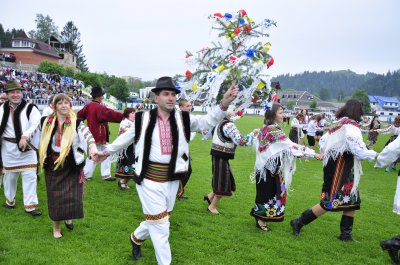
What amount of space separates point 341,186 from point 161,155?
112 inches

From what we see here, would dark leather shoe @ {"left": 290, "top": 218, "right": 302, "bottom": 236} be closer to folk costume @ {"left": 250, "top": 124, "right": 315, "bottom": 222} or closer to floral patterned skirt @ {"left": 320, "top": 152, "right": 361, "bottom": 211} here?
folk costume @ {"left": 250, "top": 124, "right": 315, "bottom": 222}

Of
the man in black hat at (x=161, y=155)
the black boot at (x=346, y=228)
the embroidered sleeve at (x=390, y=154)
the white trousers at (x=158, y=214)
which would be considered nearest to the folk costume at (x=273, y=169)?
the black boot at (x=346, y=228)

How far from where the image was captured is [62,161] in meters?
4.60

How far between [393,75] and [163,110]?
573 feet

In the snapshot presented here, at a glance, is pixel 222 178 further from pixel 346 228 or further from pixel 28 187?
pixel 28 187

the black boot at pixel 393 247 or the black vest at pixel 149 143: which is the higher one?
the black vest at pixel 149 143

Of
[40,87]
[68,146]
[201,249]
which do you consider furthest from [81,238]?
[40,87]

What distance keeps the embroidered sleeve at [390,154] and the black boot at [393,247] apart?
105 centimetres

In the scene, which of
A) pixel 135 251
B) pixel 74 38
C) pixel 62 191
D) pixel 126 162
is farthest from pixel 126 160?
pixel 74 38

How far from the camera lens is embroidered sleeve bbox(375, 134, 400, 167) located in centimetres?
419

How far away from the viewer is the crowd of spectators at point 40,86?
98.9 feet

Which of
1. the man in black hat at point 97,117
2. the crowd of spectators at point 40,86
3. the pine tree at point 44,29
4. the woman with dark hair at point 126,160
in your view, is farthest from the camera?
the pine tree at point 44,29

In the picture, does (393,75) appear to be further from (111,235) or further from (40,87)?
(111,235)

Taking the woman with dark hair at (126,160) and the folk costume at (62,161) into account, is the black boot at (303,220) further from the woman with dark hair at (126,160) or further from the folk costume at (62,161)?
the woman with dark hair at (126,160)
